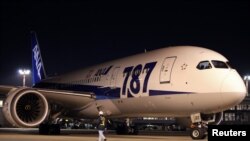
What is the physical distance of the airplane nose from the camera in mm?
16359

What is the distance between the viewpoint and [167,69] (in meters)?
18.3

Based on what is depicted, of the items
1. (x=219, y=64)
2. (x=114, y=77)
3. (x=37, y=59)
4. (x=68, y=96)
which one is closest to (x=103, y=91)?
(x=114, y=77)

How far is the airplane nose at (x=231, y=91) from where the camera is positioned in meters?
16.4

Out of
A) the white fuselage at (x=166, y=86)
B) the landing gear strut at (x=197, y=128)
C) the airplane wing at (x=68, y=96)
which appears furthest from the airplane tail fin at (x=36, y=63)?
the landing gear strut at (x=197, y=128)

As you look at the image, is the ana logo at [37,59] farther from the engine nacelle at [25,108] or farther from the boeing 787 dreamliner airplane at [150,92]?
the engine nacelle at [25,108]

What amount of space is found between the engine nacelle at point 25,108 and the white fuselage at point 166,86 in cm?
273

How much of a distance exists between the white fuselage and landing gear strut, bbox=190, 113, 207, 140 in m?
0.30

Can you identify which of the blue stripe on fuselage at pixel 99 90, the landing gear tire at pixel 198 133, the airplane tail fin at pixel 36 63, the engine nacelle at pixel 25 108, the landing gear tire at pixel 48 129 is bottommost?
the landing gear tire at pixel 198 133

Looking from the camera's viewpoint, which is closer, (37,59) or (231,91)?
(231,91)

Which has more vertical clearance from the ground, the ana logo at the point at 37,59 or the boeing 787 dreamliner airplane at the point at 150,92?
the ana logo at the point at 37,59

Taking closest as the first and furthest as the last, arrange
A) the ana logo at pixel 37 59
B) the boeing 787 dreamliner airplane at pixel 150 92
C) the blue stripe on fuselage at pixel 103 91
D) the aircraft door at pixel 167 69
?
the boeing 787 dreamliner airplane at pixel 150 92
the aircraft door at pixel 167 69
the blue stripe on fuselage at pixel 103 91
the ana logo at pixel 37 59

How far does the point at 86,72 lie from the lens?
25859 millimetres

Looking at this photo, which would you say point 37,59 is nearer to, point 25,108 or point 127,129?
point 127,129

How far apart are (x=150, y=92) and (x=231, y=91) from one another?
377 centimetres
